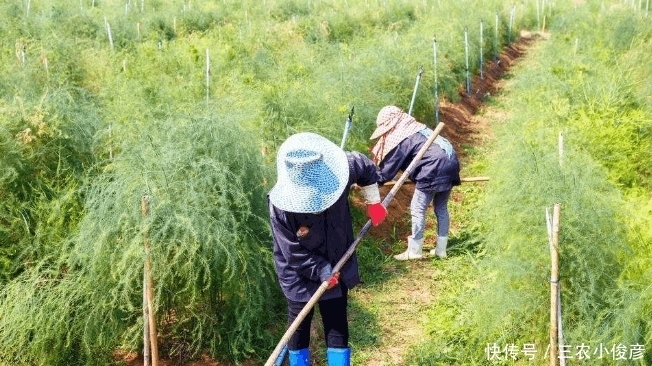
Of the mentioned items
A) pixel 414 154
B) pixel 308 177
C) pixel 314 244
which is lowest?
pixel 414 154

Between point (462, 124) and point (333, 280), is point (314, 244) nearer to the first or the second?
point (333, 280)

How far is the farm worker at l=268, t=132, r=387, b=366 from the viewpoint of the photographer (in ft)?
11.1

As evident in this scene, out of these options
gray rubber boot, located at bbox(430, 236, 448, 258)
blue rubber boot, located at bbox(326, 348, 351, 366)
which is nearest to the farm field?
gray rubber boot, located at bbox(430, 236, 448, 258)

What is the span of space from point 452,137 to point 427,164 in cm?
486

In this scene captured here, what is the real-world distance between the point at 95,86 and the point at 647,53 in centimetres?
963

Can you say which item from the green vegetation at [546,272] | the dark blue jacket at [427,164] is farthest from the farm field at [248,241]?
the dark blue jacket at [427,164]

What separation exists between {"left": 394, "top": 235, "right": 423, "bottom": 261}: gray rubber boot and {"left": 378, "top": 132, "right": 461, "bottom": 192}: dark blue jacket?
627mm

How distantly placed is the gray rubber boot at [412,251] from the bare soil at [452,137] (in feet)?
0.82

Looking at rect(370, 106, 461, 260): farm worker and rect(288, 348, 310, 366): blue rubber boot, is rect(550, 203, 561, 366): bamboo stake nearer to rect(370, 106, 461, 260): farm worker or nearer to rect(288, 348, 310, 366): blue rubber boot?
rect(288, 348, 310, 366): blue rubber boot

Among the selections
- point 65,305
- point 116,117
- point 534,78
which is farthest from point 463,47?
point 65,305

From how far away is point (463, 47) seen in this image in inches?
533

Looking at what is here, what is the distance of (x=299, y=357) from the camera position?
13.0ft

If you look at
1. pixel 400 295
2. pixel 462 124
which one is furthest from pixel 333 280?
pixel 462 124

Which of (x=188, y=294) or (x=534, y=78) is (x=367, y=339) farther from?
(x=534, y=78)
